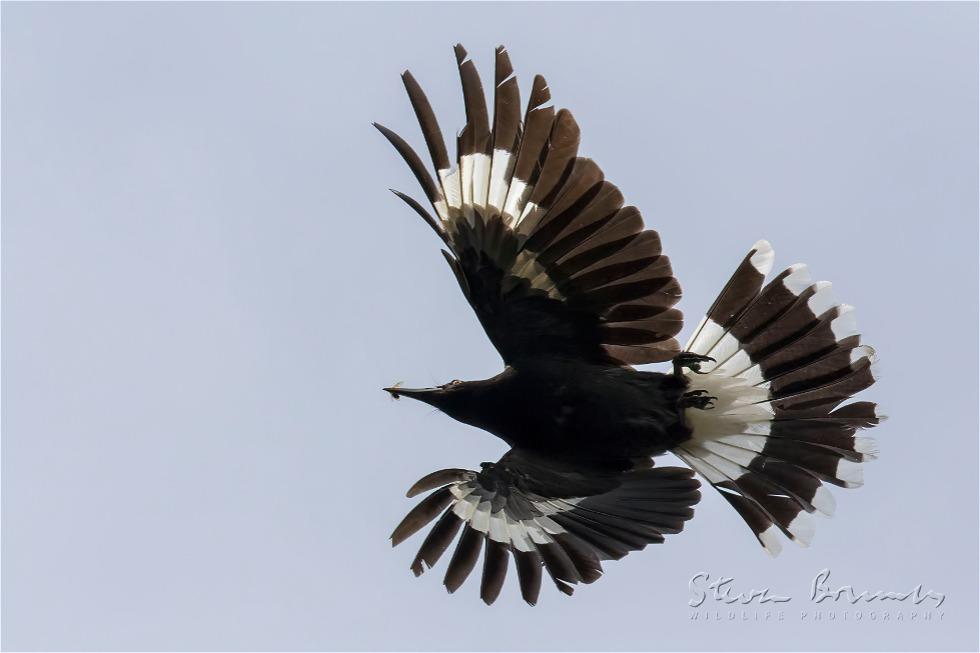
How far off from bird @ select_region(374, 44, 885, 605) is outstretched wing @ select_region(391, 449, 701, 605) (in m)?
0.01

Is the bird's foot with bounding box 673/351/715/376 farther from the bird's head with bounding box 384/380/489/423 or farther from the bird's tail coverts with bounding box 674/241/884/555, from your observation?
the bird's head with bounding box 384/380/489/423

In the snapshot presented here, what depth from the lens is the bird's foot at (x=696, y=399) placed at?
34.3ft

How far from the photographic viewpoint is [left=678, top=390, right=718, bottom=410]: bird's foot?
1047cm

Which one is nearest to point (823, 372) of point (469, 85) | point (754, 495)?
point (754, 495)

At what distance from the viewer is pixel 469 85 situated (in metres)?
9.37

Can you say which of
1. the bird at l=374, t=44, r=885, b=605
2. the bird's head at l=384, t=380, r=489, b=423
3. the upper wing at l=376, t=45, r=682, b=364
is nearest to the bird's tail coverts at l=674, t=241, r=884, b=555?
the bird at l=374, t=44, r=885, b=605

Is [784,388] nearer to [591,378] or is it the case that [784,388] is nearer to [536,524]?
[591,378]

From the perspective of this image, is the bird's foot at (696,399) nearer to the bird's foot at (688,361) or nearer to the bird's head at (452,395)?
the bird's foot at (688,361)

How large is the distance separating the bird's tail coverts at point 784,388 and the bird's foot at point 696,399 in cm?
2

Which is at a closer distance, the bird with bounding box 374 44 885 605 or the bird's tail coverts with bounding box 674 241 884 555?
the bird with bounding box 374 44 885 605

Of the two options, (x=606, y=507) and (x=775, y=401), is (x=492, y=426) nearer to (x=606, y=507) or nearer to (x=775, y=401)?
(x=606, y=507)

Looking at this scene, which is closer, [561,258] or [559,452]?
[561,258]

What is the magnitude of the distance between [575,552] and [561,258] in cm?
238

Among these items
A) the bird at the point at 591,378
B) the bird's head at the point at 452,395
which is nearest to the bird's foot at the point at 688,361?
the bird at the point at 591,378
